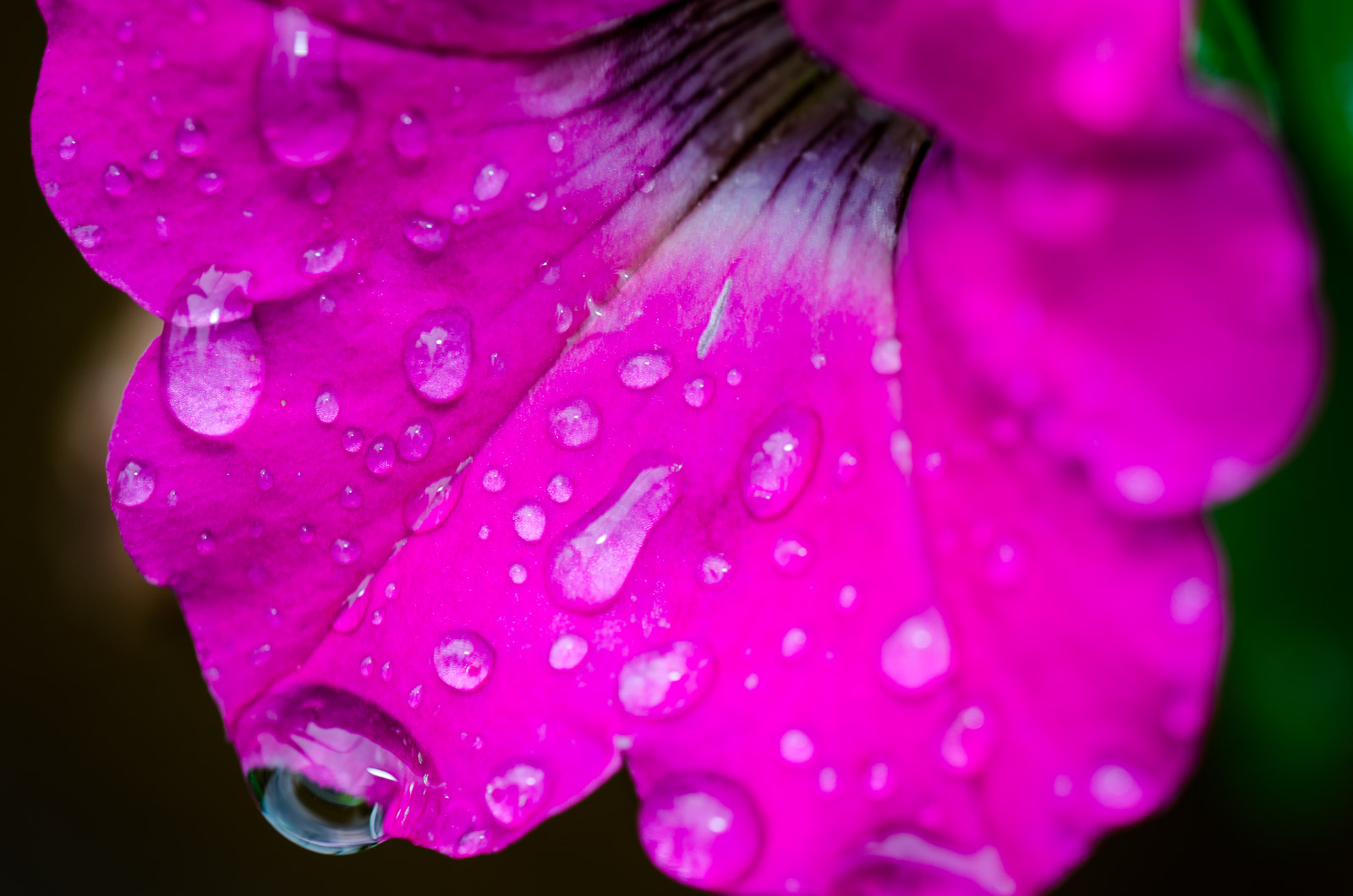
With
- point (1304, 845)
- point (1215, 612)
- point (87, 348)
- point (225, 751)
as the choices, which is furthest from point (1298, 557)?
point (87, 348)

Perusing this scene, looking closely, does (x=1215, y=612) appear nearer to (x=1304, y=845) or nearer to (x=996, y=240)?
(x=996, y=240)

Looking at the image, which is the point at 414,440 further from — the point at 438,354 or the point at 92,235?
the point at 92,235

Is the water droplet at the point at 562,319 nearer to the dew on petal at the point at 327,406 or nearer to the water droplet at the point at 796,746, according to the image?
the dew on petal at the point at 327,406

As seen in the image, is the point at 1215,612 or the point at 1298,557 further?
the point at 1298,557

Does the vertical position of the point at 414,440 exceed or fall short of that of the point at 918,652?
it exceeds it

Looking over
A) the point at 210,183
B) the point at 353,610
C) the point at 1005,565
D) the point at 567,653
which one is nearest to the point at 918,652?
the point at 1005,565

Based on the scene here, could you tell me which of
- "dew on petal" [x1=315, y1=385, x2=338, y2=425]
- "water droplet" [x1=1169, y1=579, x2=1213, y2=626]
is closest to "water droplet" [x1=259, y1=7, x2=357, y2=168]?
"dew on petal" [x1=315, y1=385, x2=338, y2=425]

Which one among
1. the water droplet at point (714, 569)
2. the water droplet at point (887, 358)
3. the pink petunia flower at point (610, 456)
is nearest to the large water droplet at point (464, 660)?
the pink petunia flower at point (610, 456)
